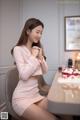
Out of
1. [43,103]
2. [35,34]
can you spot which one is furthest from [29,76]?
[35,34]

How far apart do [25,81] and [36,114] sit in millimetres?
275

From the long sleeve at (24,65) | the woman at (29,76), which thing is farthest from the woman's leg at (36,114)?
the long sleeve at (24,65)

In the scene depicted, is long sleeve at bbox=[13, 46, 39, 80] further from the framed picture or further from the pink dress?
the framed picture

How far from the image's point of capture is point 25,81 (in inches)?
64.7

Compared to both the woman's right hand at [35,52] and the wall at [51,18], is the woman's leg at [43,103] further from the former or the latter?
the wall at [51,18]

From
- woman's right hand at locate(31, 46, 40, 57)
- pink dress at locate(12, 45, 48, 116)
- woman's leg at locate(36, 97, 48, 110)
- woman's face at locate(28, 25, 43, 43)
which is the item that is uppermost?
woman's face at locate(28, 25, 43, 43)

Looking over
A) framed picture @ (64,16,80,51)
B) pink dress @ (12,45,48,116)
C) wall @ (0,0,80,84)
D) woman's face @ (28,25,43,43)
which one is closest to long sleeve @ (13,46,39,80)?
pink dress @ (12,45,48,116)

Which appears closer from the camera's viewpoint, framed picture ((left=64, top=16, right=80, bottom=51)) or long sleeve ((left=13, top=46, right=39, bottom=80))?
long sleeve ((left=13, top=46, right=39, bottom=80))

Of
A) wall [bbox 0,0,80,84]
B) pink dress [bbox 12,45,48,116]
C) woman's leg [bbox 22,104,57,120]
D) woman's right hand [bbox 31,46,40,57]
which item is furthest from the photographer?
wall [bbox 0,0,80,84]

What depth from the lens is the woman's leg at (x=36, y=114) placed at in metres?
1.48

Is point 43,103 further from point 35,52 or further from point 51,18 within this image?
point 51,18

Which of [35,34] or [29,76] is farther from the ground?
[35,34]

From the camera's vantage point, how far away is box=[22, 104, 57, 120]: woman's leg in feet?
4.84

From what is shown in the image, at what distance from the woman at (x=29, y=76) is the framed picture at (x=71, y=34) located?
2026 mm
